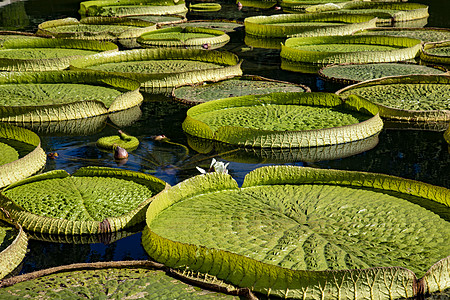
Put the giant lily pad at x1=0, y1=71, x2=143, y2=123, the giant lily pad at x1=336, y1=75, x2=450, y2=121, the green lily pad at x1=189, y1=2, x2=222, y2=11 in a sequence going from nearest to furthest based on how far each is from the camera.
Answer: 1. the giant lily pad at x1=336, y1=75, x2=450, y2=121
2. the giant lily pad at x1=0, y1=71, x2=143, y2=123
3. the green lily pad at x1=189, y1=2, x2=222, y2=11

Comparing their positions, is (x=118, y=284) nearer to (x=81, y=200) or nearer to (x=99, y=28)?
(x=81, y=200)

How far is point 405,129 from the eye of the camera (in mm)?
5137

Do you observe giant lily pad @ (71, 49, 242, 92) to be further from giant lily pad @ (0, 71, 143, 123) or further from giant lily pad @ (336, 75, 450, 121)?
giant lily pad @ (336, 75, 450, 121)

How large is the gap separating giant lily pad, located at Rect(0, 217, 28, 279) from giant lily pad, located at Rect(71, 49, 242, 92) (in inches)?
144

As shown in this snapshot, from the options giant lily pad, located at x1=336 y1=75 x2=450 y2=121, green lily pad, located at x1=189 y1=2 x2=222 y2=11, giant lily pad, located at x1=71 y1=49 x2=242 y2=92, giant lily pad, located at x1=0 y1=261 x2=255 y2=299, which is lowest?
green lily pad, located at x1=189 y1=2 x2=222 y2=11

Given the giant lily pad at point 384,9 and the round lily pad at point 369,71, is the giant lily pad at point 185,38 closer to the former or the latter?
the round lily pad at point 369,71

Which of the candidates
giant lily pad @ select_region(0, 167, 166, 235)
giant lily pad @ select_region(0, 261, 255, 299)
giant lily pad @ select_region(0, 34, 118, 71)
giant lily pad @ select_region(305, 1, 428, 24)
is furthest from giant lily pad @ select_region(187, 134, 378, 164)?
giant lily pad @ select_region(305, 1, 428, 24)

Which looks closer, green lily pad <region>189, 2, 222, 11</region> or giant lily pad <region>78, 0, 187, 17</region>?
giant lily pad <region>78, 0, 187, 17</region>

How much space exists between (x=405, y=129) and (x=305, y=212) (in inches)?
92.6

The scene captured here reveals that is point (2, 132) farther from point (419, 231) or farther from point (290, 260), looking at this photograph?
point (419, 231)

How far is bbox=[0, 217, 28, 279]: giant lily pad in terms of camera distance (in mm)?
2807

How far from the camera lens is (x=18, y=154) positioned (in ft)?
14.3

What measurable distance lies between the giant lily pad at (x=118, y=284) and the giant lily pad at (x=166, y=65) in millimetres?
4121

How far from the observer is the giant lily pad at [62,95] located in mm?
5492
